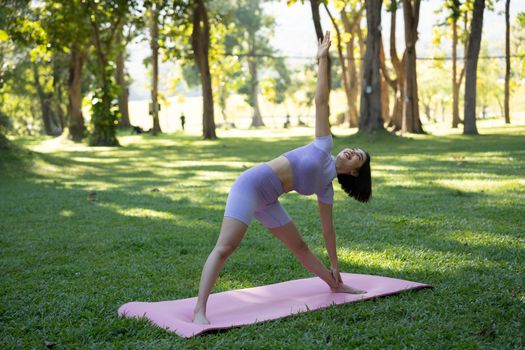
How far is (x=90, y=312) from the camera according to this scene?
4.37 meters

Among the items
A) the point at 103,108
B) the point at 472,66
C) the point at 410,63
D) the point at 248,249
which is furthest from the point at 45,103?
the point at 248,249

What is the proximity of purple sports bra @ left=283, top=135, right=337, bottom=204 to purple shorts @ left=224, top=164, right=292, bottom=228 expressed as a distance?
14 cm

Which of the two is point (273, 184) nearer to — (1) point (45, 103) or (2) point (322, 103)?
(2) point (322, 103)

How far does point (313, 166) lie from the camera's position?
14.0ft

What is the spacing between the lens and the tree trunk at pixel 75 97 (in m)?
26.9

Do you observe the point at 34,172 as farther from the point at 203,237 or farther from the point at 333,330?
the point at 333,330

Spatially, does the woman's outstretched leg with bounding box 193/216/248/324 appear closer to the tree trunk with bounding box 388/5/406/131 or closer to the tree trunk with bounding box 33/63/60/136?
the tree trunk with bounding box 388/5/406/131

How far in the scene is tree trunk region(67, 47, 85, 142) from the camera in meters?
26.9

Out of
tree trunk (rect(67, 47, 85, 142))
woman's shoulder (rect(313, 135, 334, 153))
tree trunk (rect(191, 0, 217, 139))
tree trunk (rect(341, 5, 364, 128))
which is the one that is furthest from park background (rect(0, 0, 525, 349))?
tree trunk (rect(341, 5, 364, 128))

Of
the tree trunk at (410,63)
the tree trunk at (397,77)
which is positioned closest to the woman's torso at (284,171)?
the tree trunk at (410,63)

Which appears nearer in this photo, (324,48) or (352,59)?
(324,48)

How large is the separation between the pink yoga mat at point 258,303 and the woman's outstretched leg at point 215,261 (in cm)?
10

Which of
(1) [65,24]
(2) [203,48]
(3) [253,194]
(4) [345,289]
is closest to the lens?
(3) [253,194]

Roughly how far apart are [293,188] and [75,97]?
24.5 m
